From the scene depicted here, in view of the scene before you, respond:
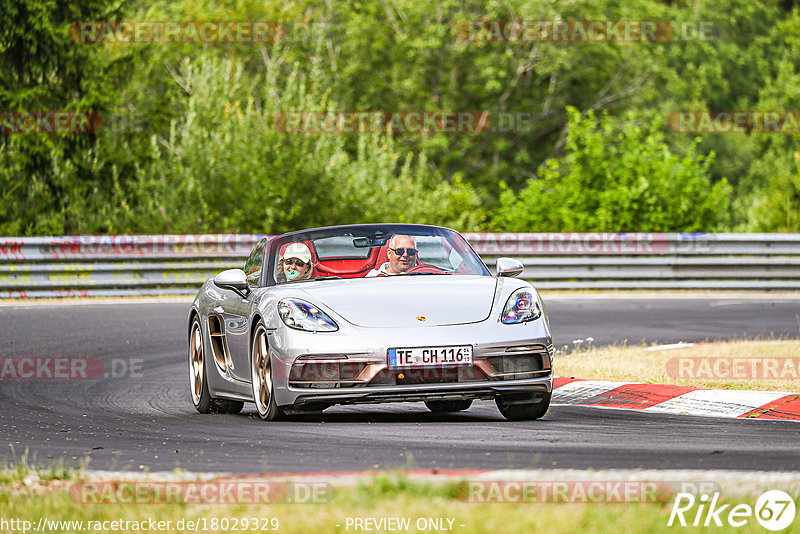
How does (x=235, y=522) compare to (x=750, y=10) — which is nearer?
(x=235, y=522)

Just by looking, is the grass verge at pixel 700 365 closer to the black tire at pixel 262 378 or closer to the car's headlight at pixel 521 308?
the car's headlight at pixel 521 308

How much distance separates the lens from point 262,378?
8.93 m

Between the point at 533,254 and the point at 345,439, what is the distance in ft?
50.5

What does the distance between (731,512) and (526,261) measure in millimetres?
17731

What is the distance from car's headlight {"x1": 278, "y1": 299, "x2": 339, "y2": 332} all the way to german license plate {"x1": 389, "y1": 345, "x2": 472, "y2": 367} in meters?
0.42

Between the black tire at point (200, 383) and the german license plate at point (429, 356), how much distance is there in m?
2.05

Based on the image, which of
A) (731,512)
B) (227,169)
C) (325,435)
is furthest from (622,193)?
(731,512)

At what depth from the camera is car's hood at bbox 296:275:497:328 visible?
27.5 feet

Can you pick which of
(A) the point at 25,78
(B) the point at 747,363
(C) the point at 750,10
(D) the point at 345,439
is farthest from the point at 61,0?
(C) the point at 750,10

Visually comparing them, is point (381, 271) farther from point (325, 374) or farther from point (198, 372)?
point (198, 372)

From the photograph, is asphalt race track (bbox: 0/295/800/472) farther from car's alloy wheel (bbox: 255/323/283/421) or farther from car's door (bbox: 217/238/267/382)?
car's door (bbox: 217/238/267/382)

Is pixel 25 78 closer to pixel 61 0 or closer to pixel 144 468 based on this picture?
pixel 61 0

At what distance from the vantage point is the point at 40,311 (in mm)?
18500

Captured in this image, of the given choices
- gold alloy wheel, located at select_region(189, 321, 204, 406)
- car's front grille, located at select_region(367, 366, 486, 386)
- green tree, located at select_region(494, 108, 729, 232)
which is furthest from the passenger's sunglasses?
green tree, located at select_region(494, 108, 729, 232)
